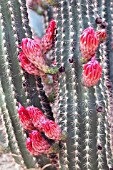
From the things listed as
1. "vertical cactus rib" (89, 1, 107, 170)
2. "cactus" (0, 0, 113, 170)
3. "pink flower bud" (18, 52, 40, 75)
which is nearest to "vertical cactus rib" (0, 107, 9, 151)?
"cactus" (0, 0, 113, 170)

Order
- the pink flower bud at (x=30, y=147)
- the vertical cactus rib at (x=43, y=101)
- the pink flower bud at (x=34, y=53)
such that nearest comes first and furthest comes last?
the pink flower bud at (x=34, y=53), the pink flower bud at (x=30, y=147), the vertical cactus rib at (x=43, y=101)

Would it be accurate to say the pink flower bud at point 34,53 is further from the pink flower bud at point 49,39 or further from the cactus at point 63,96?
the pink flower bud at point 49,39

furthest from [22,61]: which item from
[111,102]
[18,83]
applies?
[111,102]

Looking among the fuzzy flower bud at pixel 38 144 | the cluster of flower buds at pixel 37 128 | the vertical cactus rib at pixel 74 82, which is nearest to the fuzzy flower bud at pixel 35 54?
the vertical cactus rib at pixel 74 82

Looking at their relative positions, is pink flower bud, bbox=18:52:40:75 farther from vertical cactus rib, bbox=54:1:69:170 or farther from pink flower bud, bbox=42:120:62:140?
pink flower bud, bbox=42:120:62:140

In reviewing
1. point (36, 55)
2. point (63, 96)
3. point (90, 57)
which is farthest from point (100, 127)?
point (36, 55)

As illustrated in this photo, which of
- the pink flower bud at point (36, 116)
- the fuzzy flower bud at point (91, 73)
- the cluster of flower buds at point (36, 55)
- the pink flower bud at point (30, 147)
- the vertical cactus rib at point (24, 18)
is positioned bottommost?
the pink flower bud at point (30, 147)

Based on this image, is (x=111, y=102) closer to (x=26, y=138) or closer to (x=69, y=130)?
(x=69, y=130)

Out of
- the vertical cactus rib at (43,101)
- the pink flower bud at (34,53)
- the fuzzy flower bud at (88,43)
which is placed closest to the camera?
the fuzzy flower bud at (88,43)
